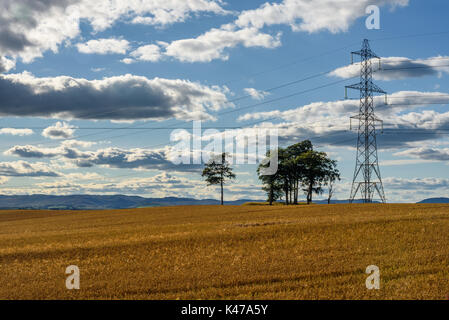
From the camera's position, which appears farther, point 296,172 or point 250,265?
point 296,172

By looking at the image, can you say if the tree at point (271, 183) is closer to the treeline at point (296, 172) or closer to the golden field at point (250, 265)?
the treeline at point (296, 172)

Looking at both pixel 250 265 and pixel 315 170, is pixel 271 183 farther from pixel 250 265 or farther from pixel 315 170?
pixel 250 265

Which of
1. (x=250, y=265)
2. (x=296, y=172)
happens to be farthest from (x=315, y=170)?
(x=250, y=265)

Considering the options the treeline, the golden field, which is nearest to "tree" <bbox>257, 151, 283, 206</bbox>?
the treeline

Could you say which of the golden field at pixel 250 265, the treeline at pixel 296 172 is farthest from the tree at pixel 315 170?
the golden field at pixel 250 265

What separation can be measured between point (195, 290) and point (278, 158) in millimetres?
99414

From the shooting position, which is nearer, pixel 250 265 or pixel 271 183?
pixel 250 265

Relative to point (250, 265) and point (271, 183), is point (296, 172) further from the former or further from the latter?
point (250, 265)

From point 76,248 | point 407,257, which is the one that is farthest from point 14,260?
point 407,257

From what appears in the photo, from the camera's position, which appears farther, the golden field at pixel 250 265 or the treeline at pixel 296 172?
the treeline at pixel 296 172

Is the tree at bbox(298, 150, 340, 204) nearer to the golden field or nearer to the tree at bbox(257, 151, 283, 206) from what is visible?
the tree at bbox(257, 151, 283, 206)

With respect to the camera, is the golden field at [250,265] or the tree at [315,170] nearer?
the golden field at [250,265]

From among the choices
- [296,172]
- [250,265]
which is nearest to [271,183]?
[296,172]

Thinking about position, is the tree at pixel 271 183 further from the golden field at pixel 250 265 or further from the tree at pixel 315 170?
the golden field at pixel 250 265
